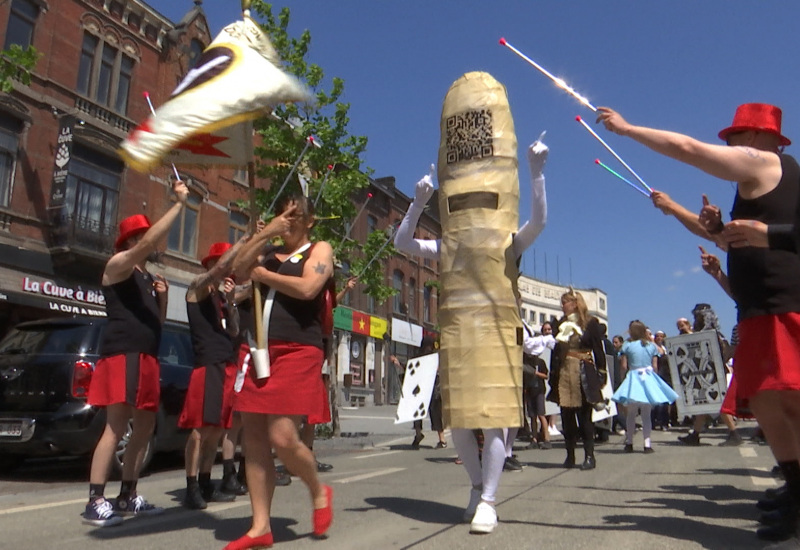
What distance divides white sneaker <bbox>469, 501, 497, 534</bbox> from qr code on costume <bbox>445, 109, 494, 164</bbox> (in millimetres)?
2113

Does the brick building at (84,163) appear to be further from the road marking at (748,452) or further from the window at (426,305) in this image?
the window at (426,305)

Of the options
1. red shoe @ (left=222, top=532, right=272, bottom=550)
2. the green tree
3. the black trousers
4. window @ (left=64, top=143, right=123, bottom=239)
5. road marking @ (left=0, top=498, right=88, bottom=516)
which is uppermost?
window @ (left=64, top=143, right=123, bottom=239)

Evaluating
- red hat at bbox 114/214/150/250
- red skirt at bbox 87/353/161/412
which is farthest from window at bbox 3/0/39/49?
red skirt at bbox 87/353/161/412

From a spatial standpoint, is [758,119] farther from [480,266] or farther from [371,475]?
[371,475]

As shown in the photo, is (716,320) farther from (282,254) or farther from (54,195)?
(54,195)

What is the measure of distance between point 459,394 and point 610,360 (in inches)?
367

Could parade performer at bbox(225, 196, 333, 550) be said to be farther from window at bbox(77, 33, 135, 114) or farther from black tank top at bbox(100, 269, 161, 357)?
window at bbox(77, 33, 135, 114)

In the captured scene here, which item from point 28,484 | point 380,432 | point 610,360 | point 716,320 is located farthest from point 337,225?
point 28,484

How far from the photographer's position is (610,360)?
41.7ft

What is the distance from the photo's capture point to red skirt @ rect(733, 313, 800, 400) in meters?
3.06

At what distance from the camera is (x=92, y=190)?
19.7m

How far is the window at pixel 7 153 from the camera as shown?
675 inches

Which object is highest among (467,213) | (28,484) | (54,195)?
(54,195)

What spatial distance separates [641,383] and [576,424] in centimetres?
286
